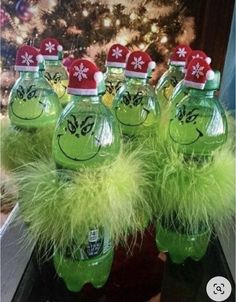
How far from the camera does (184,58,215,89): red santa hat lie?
0.51m

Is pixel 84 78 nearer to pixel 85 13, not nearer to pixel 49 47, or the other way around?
pixel 49 47

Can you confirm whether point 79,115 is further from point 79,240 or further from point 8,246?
point 8,246

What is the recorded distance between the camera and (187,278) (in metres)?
0.57

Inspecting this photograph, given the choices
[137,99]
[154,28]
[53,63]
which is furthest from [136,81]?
[154,28]

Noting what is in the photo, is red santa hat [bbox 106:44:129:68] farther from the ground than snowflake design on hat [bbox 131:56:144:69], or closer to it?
farther from the ground

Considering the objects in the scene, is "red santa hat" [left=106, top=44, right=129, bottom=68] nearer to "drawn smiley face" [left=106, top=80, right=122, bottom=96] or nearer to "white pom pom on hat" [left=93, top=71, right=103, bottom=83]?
"drawn smiley face" [left=106, top=80, right=122, bottom=96]

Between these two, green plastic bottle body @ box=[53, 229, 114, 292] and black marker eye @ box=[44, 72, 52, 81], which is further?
black marker eye @ box=[44, 72, 52, 81]

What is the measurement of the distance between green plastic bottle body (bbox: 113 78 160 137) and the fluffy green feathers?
0.08 meters

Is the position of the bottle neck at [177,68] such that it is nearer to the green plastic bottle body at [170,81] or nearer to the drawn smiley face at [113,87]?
the green plastic bottle body at [170,81]

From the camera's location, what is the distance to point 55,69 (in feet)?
2.46

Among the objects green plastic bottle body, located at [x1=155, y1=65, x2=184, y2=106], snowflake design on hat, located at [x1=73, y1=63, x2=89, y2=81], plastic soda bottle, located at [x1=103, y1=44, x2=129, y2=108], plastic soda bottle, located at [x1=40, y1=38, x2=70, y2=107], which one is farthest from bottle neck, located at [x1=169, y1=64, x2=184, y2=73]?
snowflake design on hat, located at [x1=73, y1=63, x2=89, y2=81]

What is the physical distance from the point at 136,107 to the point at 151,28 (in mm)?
501

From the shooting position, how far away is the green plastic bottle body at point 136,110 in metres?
0.58

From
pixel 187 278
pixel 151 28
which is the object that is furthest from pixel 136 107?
pixel 151 28
